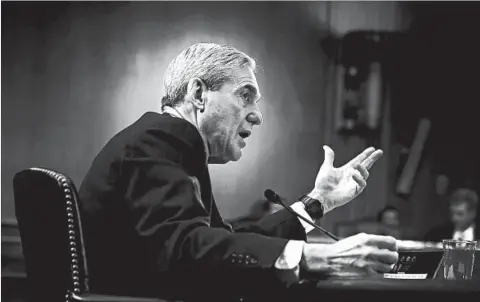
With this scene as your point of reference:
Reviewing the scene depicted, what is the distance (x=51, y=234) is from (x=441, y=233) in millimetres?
5052

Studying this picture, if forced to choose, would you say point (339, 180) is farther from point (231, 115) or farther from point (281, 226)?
point (231, 115)

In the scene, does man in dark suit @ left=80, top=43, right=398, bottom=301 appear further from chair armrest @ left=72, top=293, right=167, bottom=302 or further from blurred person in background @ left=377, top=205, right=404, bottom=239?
blurred person in background @ left=377, top=205, right=404, bottom=239

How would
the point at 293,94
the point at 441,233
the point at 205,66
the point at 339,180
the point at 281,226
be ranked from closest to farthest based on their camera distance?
the point at 205,66 → the point at 281,226 → the point at 339,180 → the point at 441,233 → the point at 293,94

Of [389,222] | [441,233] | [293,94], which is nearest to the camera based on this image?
[441,233]

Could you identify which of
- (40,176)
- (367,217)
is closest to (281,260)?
(40,176)

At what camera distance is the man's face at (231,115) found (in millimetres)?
1510

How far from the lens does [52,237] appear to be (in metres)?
1.28

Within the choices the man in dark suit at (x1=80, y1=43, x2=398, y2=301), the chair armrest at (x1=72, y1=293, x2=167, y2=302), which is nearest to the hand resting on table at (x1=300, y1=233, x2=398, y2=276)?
the man in dark suit at (x1=80, y1=43, x2=398, y2=301)

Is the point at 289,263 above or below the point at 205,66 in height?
below

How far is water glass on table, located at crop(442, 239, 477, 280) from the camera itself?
1504 millimetres

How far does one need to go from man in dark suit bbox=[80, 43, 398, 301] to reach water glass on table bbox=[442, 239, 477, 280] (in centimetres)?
33

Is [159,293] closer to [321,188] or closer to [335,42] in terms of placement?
[321,188]

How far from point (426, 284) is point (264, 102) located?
5212 millimetres

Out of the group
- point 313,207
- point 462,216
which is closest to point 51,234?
point 313,207
